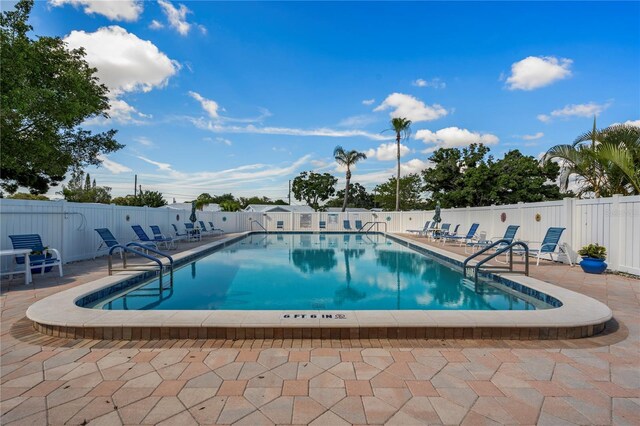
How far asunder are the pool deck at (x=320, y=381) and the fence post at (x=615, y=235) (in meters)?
4.26

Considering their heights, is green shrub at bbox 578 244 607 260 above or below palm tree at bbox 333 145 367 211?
below

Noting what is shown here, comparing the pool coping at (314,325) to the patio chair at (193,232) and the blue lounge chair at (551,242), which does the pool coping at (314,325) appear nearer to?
the blue lounge chair at (551,242)

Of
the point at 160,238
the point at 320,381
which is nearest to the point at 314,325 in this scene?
the point at 320,381

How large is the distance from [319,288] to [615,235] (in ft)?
21.3

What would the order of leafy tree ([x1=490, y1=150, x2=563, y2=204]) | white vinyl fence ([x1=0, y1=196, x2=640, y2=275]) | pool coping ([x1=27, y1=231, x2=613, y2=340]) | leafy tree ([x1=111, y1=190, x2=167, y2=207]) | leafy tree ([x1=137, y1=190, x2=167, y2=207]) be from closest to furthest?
pool coping ([x1=27, y1=231, x2=613, y2=340])
white vinyl fence ([x1=0, y1=196, x2=640, y2=275])
leafy tree ([x1=490, y1=150, x2=563, y2=204])
leafy tree ([x1=111, y1=190, x2=167, y2=207])
leafy tree ([x1=137, y1=190, x2=167, y2=207])

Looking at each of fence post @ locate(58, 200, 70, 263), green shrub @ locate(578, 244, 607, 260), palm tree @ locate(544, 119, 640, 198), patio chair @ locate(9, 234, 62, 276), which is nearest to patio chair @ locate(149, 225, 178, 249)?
fence post @ locate(58, 200, 70, 263)

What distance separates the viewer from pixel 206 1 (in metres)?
8.41

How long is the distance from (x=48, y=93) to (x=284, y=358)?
10874 mm

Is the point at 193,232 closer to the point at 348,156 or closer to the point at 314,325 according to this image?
the point at 314,325

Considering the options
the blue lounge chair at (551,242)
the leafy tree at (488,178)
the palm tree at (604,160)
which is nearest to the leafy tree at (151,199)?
the leafy tree at (488,178)

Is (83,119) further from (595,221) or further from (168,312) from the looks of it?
(595,221)

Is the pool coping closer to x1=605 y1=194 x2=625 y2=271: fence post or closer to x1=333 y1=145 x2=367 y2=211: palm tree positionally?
x1=605 y1=194 x2=625 y2=271: fence post

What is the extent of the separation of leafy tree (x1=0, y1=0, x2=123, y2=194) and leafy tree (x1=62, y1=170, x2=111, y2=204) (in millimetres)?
34128

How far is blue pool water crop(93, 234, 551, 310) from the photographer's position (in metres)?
5.30
